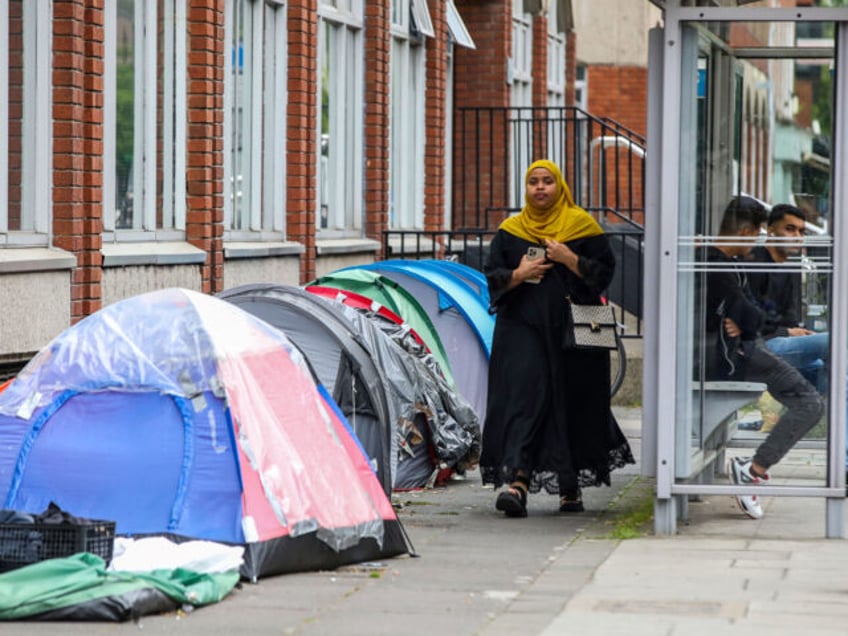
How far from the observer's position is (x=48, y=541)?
7469 millimetres

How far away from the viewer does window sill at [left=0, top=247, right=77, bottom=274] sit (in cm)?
1042

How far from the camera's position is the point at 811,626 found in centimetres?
689

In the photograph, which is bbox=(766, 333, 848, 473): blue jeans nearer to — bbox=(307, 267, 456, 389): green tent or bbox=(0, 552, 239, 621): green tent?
bbox=(0, 552, 239, 621): green tent

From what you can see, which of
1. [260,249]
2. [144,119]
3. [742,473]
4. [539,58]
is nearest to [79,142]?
[144,119]

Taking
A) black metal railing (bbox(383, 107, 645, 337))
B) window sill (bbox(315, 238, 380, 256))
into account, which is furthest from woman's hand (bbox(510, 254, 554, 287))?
black metal railing (bbox(383, 107, 645, 337))

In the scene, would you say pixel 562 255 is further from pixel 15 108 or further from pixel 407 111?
pixel 407 111

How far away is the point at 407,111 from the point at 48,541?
12.4 meters

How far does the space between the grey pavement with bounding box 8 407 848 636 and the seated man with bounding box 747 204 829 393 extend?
0.47 metres

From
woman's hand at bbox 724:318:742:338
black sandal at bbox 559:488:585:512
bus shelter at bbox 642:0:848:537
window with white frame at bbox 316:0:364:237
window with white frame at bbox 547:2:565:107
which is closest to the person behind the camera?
bus shelter at bbox 642:0:848:537

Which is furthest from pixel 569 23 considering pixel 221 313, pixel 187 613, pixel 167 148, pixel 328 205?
pixel 187 613

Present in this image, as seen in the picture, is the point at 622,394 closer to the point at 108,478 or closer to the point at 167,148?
the point at 167,148

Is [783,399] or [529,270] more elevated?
[529,270]

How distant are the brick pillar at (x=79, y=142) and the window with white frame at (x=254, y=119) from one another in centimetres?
256

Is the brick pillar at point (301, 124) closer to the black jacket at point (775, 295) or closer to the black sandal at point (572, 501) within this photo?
the black sandal at point (572, 501)
